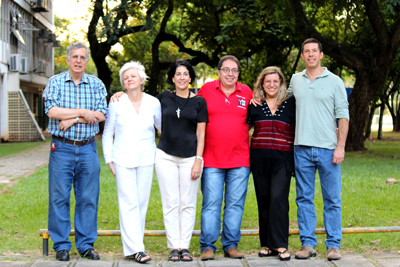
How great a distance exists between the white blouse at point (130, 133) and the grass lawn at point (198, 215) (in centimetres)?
108

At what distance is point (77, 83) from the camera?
15.5ft

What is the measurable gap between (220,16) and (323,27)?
5.56 meters

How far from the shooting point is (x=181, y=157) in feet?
15.4

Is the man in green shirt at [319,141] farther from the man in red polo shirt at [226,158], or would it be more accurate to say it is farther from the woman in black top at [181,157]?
the woman in black top at [181,157]

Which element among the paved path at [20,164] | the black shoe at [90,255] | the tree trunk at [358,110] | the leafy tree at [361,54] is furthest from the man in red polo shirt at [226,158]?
the tree trunk at [358,110]

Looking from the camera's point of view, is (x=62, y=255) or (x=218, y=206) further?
(x=218, y=206)

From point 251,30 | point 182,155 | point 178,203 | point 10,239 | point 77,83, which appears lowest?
point 10,239

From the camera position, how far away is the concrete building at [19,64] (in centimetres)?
2311

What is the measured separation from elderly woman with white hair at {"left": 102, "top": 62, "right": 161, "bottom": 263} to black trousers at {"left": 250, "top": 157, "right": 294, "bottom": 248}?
1.15 m

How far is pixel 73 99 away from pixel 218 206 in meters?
1.86

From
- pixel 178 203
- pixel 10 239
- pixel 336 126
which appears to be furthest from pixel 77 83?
pixel 336 126

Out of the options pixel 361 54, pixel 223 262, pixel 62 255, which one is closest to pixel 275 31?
pixel 361 54

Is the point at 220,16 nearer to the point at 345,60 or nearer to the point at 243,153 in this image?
the point at 345,60

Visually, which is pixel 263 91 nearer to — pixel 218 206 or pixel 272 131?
pixel 272 131
